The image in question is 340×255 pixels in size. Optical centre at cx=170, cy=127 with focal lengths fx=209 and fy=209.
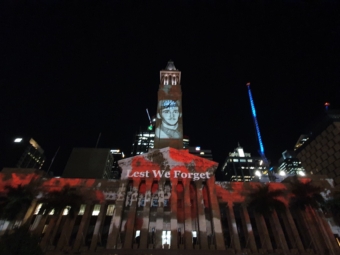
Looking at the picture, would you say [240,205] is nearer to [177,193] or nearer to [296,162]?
[177,193]

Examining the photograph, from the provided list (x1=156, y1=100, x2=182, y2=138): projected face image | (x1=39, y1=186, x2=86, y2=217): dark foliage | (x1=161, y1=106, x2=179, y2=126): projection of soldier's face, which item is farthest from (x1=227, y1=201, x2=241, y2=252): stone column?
(x1=39, y1=186, x2=86, y2=217): dark foliage

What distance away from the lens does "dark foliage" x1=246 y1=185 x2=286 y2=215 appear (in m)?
36.5

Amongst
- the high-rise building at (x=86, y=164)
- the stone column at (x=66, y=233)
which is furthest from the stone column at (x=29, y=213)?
the high-rise building at (x=86, y=164)

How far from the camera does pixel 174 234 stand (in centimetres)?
3444

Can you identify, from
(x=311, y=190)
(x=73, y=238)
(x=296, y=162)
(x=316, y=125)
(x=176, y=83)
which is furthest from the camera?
(x=296, y=162)

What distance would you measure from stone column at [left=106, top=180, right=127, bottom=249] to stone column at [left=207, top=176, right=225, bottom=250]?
16001mm

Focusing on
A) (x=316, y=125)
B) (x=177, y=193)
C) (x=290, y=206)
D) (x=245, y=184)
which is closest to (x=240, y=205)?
(x=245, y=184)

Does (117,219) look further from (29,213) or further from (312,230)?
(312,230)

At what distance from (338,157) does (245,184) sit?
71.0 metres

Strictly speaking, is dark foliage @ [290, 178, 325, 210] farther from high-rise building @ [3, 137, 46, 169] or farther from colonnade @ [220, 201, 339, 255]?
high-rise building @ [3, 137, 46, 169]

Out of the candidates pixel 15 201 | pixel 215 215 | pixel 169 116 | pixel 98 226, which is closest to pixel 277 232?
pixel 215 215

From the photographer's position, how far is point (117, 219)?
35438mm

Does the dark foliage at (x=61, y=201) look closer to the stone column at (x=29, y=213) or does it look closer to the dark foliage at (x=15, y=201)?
the stone column at (x=29, y=213)

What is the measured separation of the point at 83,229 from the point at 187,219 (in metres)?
18.1
